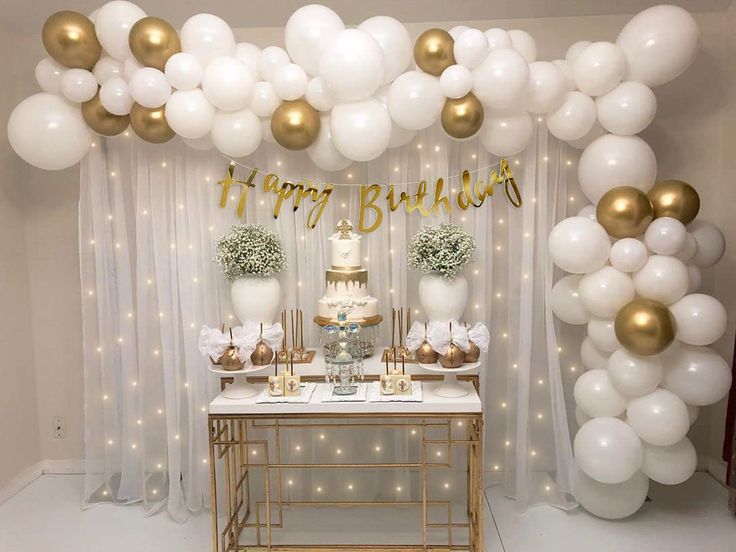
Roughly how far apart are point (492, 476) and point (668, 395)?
1.12 meters

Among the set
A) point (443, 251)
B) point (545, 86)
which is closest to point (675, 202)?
point (545, 86)

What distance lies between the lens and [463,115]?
2693 mm

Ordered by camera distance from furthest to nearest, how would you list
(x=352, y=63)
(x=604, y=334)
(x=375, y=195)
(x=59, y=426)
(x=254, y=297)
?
(x=59, y=426) < (x=375, y=195) < (x=254, y=297) < (x=604, y=334) < (x=352, y=63)

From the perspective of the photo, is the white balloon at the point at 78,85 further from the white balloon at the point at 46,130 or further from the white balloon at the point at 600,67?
the white balloon at the point at 600,67

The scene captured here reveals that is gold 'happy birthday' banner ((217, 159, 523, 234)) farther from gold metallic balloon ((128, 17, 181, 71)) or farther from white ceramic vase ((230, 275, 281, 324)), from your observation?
gold metallic balloon ((128, 17, 181, 71))

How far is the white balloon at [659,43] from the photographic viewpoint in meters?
2.63

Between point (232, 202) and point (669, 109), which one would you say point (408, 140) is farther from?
point (669, 109)

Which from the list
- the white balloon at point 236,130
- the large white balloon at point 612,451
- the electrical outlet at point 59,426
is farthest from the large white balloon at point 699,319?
the electrical outlet at point 59,426

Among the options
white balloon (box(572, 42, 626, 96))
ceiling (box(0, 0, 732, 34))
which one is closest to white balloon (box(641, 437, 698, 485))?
white balloon (box(572, 42, 626, 96))

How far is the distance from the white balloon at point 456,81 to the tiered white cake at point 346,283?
765mm

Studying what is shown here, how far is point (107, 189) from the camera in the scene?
Result: 10.6ft

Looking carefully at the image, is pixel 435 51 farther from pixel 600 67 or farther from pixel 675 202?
pixel 675 202

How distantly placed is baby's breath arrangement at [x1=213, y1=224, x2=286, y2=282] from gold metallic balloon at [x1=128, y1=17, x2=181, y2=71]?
0.83 meters

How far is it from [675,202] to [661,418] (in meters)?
0.95
